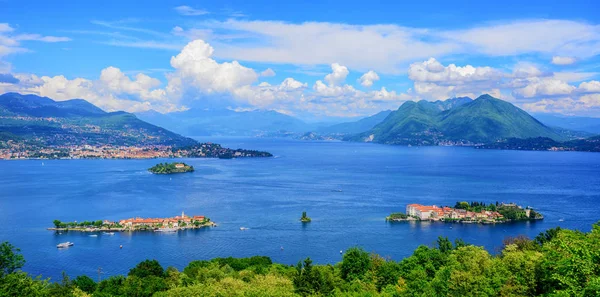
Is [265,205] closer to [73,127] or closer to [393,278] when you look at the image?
[393,278]

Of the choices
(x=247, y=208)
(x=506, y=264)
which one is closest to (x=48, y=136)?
(x=247, y=208)

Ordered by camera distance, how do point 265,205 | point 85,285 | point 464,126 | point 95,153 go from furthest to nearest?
1. point 464,126
2. point 95,153
3. point 265,205
4. point 85,285

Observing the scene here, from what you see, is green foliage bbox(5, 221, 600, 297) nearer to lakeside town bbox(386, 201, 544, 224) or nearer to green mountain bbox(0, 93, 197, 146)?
lakeside town bbox(386, 201, 544, 224)

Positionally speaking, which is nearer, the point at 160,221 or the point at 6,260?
the point at 6,260

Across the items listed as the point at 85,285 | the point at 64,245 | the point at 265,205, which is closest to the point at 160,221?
the point at 64,245

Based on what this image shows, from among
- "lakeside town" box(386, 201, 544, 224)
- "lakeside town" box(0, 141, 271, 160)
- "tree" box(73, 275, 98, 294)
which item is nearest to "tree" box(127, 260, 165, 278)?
"tree" box(73, 275, 98, 294)

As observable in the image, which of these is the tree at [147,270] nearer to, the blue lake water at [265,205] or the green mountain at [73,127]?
the blue lake water at [265,205]

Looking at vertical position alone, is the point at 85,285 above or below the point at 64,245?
above

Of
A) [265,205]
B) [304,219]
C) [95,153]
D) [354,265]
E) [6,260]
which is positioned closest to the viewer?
[6,260]
